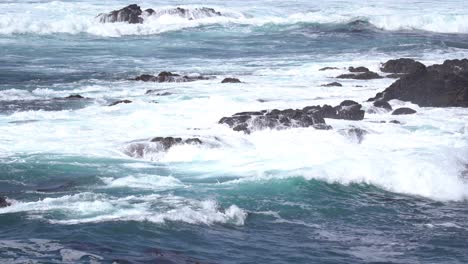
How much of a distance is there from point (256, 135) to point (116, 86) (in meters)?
9.38

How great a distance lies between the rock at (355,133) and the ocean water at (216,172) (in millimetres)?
128

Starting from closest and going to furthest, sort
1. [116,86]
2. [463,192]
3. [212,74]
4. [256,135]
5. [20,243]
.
A: [20,243], [463,192], [256,135], [116,86], [212,74]

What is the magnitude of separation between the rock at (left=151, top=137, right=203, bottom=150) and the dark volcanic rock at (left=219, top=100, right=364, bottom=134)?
1.87m

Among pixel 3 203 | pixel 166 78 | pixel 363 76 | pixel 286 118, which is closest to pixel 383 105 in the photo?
pixel 286 118

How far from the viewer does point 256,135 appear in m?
20.2

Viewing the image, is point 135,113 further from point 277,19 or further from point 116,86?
point 277,19

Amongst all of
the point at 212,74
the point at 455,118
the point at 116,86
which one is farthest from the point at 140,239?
the point at 212,74

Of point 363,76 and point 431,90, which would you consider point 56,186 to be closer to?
point 431,90

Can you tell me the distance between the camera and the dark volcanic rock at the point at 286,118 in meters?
20.6

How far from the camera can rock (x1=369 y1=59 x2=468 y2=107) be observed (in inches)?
972

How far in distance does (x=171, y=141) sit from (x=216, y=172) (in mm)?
1843

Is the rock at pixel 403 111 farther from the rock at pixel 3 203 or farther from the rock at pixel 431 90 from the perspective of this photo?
the rock at pixel 3 203

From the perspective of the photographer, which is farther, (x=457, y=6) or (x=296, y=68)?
(x=457, y=6)

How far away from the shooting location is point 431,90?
25.0 meters
